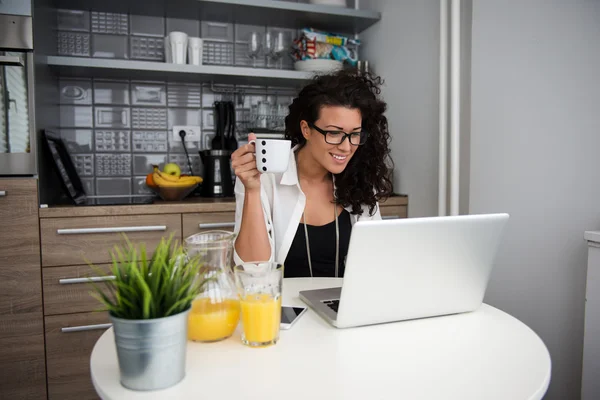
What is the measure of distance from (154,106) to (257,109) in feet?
1.97

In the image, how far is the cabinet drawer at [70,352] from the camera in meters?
1.97

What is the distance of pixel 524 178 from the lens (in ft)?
5.53

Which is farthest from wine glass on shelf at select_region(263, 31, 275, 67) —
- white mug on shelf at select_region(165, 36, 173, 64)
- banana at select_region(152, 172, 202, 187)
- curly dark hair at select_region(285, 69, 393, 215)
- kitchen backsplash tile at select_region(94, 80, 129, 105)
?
curly dark hair at select_region(285, 69, 393, 215)

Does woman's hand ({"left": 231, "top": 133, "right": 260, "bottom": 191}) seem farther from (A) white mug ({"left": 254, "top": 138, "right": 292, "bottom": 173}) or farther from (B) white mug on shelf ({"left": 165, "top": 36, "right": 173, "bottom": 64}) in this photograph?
(B) white mug on shelf ({"left": 165, "top": 36, "right": 173, "bottom": 64})

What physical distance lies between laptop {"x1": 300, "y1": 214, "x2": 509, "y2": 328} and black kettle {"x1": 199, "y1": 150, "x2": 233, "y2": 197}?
5.13 ft

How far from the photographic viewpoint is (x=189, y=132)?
2.68m

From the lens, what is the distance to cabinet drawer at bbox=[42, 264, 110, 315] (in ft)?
6.43

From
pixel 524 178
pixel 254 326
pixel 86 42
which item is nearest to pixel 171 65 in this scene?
pixel 86 42

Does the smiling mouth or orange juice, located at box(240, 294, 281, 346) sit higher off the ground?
the smiling mouth

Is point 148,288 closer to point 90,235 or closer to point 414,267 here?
point 414,267

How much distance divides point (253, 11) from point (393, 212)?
135 centimetres

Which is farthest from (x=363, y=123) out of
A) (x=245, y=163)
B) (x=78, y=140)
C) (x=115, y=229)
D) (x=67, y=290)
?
(x=78, y=140)

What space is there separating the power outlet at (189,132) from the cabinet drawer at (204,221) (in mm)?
710

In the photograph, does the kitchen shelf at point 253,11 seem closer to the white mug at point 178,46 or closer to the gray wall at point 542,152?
the white mug at point 178,46
